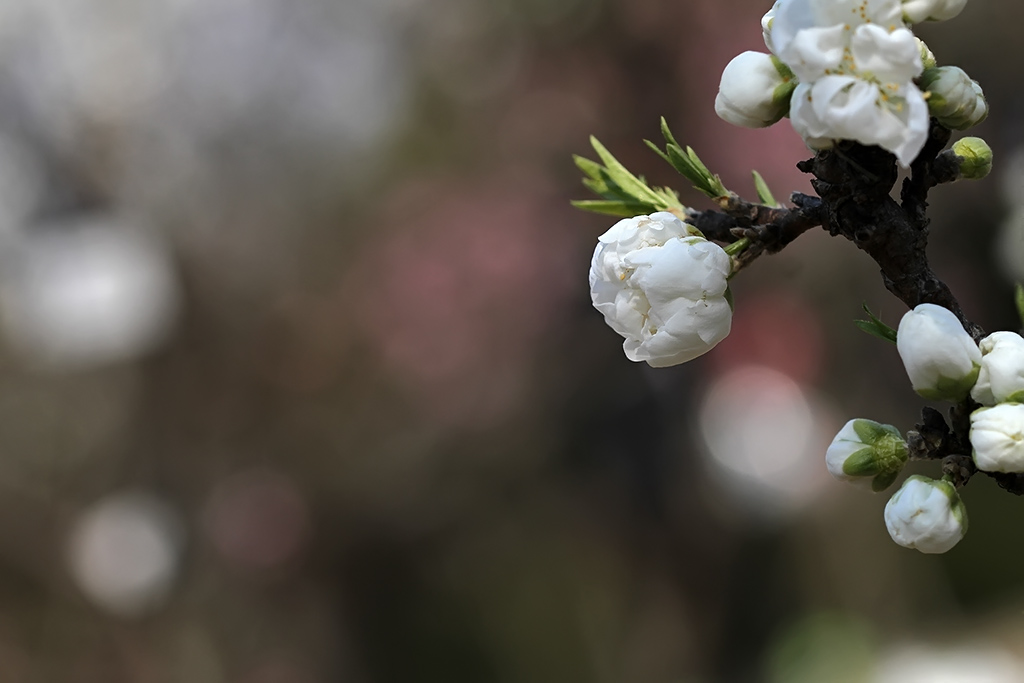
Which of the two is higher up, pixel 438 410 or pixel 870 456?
pixel 870 456

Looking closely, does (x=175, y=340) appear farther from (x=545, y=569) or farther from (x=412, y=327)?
(x=545, y=569)

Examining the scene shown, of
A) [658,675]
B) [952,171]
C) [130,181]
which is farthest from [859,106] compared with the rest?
[130,181]

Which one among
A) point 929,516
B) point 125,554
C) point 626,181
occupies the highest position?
point 626,181

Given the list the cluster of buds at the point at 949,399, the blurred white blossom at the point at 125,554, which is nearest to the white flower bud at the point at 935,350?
the cluster of buds at the point at 949,399

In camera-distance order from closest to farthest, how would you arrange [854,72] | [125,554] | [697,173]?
[854,72] < [697,173] < [125,554]

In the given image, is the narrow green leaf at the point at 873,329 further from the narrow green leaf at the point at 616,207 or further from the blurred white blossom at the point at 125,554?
the blurred white blossom at the point at 125,554

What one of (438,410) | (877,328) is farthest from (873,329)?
(438,410)

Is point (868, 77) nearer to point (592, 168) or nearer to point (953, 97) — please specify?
point (953, 97)
